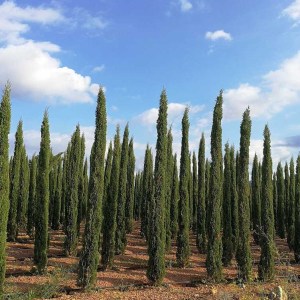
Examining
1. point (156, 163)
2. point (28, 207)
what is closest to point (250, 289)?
point (156, 163)

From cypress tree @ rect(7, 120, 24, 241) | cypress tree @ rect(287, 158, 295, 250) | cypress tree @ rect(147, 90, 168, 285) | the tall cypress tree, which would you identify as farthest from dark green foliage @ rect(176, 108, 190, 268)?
cypress tree @ rect(7, 120, 24, 241)

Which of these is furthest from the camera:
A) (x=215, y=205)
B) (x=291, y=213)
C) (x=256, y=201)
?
(x=291, y=213)

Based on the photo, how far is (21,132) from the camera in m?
28.2

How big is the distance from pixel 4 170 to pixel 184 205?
11.9 m

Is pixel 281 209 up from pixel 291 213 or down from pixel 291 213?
up

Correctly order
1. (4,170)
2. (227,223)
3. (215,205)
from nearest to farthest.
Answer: (4,170), (215,205), (227,223)

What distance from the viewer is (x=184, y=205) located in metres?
24.0

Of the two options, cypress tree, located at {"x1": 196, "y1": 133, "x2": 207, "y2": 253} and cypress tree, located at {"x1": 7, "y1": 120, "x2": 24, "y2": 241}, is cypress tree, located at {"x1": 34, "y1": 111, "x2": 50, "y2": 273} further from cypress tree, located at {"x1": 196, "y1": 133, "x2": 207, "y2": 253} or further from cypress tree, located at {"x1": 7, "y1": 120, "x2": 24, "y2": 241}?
cypress tree, located at {"x1": 196, "y1": 133, "x2": 207, "y2": 253}

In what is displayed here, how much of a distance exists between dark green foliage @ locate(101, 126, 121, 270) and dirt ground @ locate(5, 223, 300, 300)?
868 millimetres

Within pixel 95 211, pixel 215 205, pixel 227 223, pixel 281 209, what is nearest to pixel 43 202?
pixel 95 211

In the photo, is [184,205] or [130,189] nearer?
[184,205]

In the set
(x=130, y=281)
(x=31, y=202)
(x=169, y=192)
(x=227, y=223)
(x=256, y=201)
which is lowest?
(x=130, y=281)

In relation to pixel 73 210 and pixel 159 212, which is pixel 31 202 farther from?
pixel 159 212

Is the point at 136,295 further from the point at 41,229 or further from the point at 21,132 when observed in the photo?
the point at 21,132
